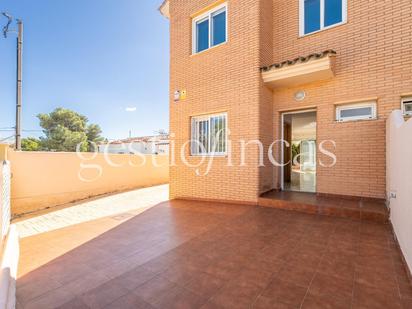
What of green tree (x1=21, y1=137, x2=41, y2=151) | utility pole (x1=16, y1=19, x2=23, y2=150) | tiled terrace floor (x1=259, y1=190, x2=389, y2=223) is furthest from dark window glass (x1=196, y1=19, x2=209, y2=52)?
green tree (x1=21, y1=137, x2=41, y2=151)

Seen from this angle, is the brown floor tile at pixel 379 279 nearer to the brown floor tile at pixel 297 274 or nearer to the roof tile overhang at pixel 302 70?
the brown floor tile at pixel 297 274

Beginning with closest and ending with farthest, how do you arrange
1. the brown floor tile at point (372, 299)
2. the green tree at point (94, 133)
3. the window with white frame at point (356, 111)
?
the brown floor tile at point (372, 299)
the window with white frame at point (356, 111)
the green tree at point (94, 133)

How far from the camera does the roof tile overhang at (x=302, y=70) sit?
17.7 feet

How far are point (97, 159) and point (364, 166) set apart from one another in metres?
9.71

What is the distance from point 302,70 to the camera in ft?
18.7

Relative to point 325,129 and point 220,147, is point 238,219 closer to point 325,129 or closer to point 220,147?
point 220,147

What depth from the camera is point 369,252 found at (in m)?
3.12

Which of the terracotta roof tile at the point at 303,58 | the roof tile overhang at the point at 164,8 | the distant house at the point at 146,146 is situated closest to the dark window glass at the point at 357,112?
the terracotta roof tile at the point at 303,58

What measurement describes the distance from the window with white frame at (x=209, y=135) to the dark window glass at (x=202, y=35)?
2579 millimetres

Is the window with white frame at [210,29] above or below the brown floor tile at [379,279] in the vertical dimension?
above

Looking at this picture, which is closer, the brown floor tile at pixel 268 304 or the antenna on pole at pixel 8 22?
the brown floor tile at pixel 268 304

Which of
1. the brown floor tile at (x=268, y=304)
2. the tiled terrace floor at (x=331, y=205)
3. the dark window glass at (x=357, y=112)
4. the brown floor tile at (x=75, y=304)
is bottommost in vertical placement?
the brown floor tile at (x=75, y=304)

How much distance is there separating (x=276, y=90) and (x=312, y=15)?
7.94 ft

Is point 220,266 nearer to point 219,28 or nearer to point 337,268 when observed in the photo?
point 337,268
